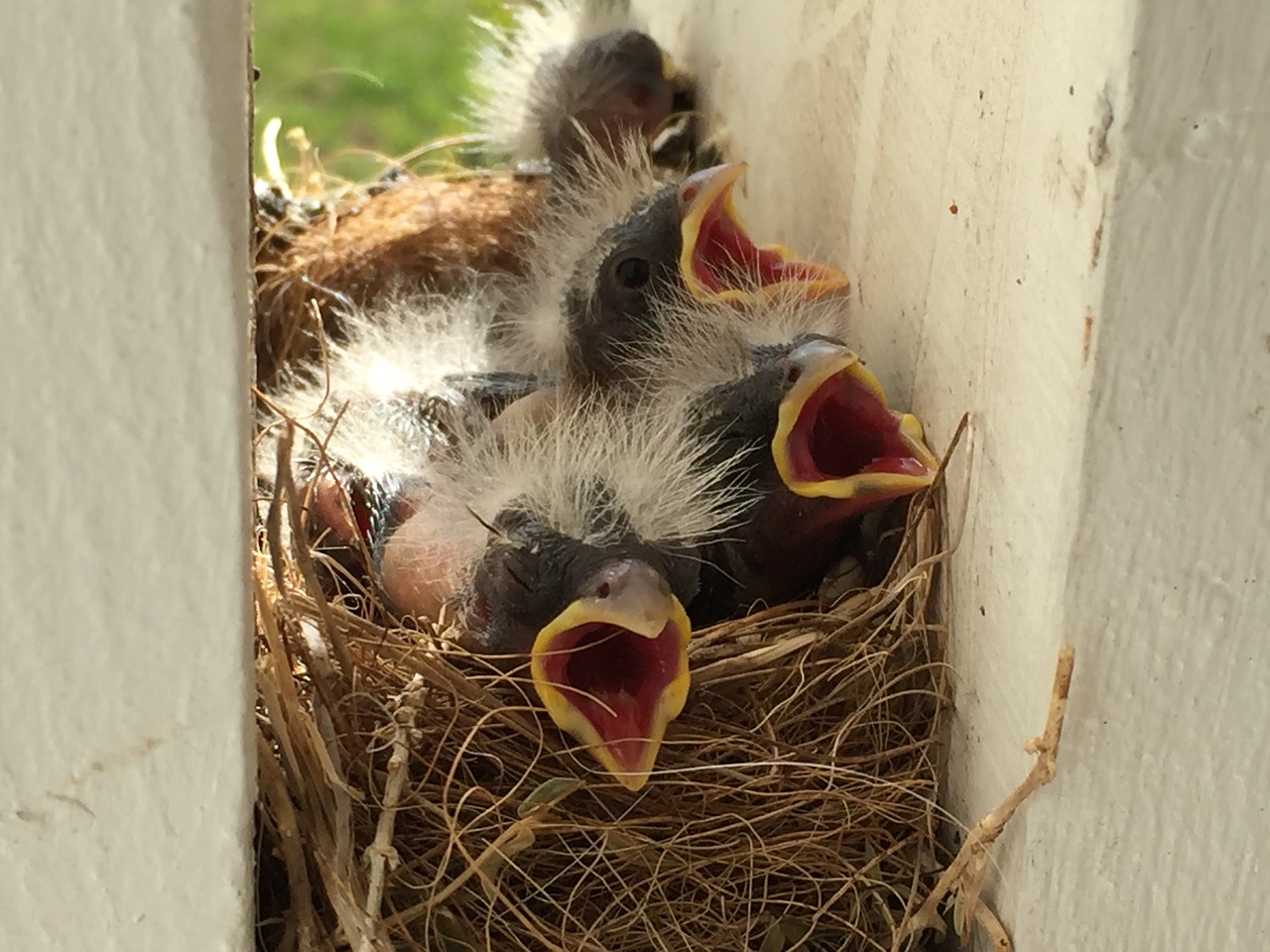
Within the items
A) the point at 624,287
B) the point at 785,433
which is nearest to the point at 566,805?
the point at 785,433

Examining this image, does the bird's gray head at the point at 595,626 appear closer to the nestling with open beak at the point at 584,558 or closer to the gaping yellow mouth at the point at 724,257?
the nestling with open beak at the point at 584,558

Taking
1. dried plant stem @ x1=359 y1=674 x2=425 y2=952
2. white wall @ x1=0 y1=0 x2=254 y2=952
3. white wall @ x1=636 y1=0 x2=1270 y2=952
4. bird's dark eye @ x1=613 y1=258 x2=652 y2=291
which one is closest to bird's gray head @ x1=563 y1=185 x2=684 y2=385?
bird's dark eye @ x1=613 y1=258 x2=652 y2=291

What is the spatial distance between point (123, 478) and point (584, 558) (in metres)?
0.25

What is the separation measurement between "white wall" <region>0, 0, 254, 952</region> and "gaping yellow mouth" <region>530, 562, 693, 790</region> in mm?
157

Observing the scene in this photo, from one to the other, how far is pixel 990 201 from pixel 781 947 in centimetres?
39

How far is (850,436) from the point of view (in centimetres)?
Result: 77

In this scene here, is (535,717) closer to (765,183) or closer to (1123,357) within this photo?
(1123,357)

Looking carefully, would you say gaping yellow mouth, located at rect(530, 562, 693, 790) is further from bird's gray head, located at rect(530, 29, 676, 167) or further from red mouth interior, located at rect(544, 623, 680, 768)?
bird's gray head, located at rect(530, 29, 676, 167)

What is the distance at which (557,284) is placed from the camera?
3.32 feet

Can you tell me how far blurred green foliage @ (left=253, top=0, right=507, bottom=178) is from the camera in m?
2.03

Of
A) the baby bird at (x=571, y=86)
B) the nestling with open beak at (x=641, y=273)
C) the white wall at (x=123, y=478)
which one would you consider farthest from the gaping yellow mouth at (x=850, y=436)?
the baby bird at (x=571, y=86)

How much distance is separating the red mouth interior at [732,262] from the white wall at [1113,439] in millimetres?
164

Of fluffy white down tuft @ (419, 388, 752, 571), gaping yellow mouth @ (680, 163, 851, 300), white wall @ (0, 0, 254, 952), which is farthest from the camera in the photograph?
gaping yellow mouth @ (680, 163, 851, 300)

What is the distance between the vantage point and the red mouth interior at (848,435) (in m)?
0.74
